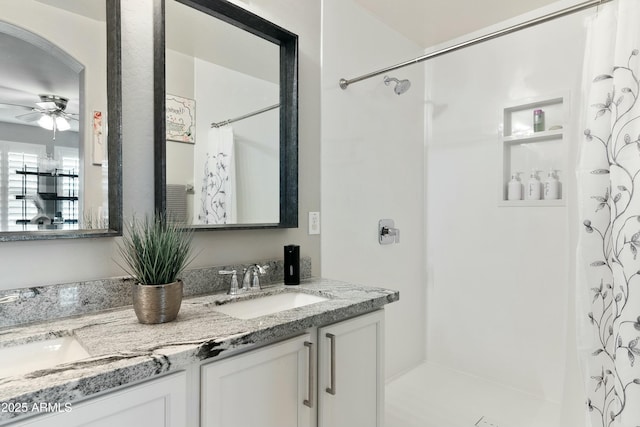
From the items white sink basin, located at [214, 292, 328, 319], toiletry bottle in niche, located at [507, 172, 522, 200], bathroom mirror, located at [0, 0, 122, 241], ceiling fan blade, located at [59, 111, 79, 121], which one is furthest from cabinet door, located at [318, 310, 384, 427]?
toiletry bottle in niche, located at [507, 172, 522, 200]

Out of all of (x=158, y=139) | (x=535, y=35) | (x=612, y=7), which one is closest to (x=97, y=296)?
(x=158, y=139)

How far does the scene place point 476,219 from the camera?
7.96 ft

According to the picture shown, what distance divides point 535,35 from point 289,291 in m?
2.12

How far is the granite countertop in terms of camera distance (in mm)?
661

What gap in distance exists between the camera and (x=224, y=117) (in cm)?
151

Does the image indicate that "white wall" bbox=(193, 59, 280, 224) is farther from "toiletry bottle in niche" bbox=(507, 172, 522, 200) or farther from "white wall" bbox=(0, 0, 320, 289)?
"toiletry bottle in niche" bbox=(507, 172, 522, 200)

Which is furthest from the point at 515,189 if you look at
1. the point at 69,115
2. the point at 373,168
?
the point at 69,115

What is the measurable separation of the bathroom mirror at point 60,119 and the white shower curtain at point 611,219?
165 centimetres

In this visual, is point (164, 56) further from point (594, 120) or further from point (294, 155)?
point (594, 120)

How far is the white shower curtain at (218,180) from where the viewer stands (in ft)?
4.69

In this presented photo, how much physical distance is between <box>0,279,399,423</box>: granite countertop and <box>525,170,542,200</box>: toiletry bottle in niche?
1.44m

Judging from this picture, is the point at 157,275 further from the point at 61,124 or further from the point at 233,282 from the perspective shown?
the point at 61,124

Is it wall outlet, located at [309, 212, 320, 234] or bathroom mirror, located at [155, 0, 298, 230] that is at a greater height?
bathroom mirror, located at [155, 0, 298, 230]

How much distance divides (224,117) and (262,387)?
1063mm
